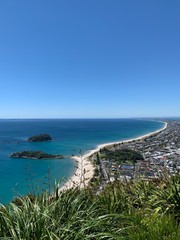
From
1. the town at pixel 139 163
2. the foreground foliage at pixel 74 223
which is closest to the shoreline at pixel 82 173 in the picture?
the town at pixel 139 163

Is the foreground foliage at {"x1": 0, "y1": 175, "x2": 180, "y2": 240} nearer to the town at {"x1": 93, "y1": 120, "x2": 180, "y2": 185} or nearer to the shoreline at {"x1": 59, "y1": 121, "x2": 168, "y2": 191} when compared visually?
the shoreline at {"x1": 59, "y1": 121, "x2": 168, "y2": 191}

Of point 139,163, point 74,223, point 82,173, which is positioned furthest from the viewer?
point 139,163

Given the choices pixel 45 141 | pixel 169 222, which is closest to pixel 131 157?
pixel 45 141

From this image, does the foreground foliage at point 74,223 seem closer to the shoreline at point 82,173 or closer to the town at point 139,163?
the shoreline at point 82,173

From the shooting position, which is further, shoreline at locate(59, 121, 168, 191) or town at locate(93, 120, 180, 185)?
town at locate(93, 120, 180, 185)

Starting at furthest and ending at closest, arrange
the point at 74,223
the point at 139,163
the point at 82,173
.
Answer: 1. the point at 139,163
2. the point at 82,173
3. the point at 74,223

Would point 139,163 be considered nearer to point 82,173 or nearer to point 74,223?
point 82,173

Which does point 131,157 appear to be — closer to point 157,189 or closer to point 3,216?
point 157,189

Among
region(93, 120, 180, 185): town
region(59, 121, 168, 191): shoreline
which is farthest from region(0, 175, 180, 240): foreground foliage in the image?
region(93, 120, 180, 185): town

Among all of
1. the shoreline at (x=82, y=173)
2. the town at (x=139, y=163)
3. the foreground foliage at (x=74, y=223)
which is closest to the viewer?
the foreground foliage at (x=74, y=223)

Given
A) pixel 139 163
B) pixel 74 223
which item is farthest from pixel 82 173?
pixel 139 163

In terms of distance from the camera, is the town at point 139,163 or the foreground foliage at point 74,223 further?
the town at point 139,163

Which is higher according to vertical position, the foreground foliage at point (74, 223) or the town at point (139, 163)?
the foreground foliage at point (74, 223)
